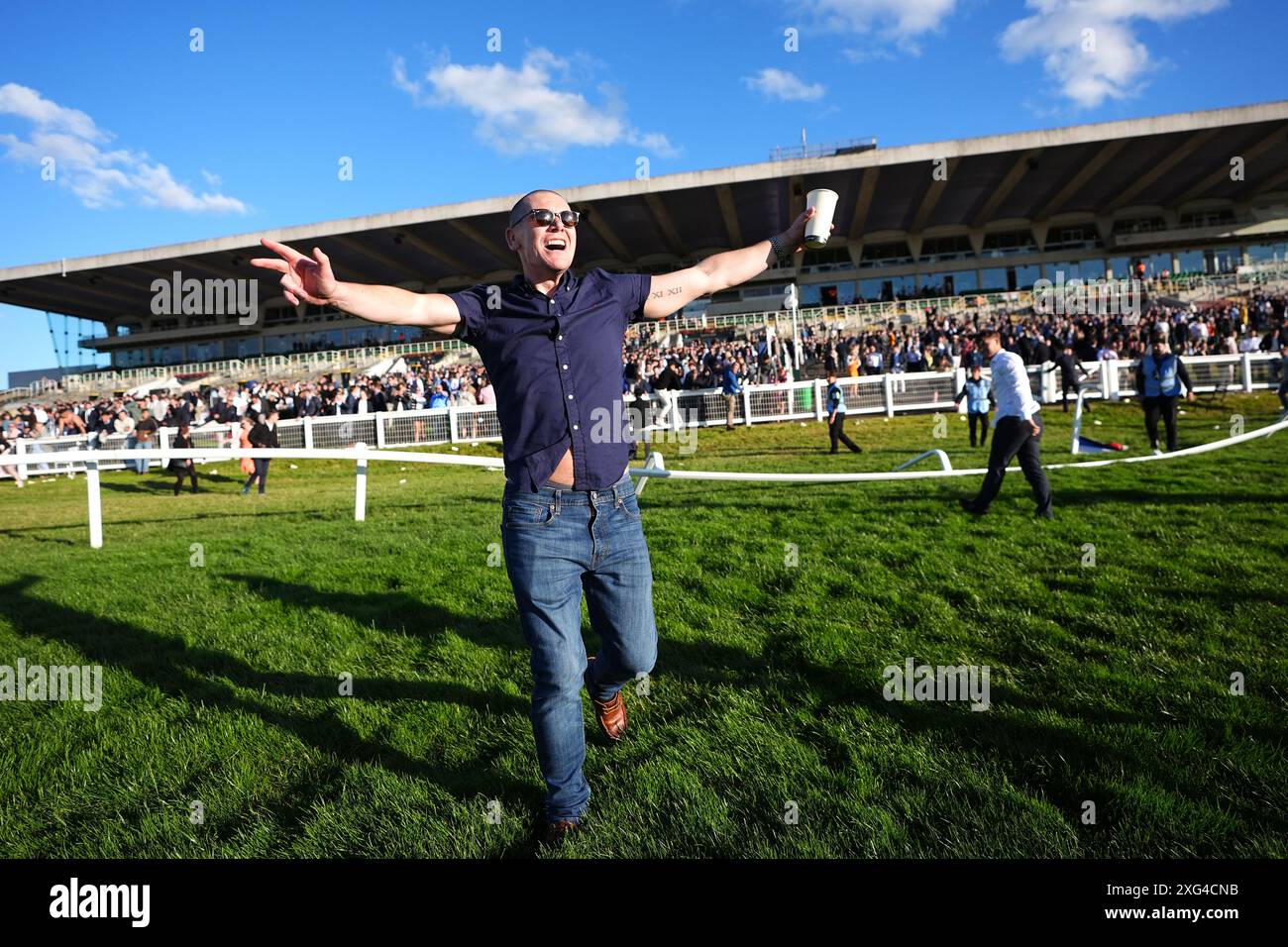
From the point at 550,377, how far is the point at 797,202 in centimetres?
4605

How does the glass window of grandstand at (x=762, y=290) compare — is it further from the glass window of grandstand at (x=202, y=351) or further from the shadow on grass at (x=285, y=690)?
the shadow on grass at (x=285, y=690)

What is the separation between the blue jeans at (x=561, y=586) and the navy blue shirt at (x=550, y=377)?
106mm

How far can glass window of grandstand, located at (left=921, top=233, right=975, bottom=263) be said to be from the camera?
49.7m

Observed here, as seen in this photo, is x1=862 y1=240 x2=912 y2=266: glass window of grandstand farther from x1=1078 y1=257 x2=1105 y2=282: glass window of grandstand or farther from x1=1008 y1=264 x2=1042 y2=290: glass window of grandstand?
x1=1078 y1=257 x2=1105 y2=282: glass window of grandstand

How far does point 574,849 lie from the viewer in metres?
2.24

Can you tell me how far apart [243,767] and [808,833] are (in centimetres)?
226

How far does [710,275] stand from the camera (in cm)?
286

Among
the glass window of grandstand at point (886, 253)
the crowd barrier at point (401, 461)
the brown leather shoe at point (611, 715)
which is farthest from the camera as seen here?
the glass window of grandstand at point (886, 253)

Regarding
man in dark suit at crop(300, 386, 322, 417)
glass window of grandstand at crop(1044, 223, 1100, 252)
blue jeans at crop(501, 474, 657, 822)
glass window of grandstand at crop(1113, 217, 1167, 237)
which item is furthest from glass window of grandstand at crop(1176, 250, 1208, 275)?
blue jeans at crop(501, 474, 657, 822)

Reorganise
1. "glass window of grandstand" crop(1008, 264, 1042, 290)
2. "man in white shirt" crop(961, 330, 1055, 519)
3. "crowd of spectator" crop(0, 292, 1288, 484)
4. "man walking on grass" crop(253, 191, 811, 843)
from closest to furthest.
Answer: "man walking on grass" crop(253, 191, 811, 843)
"man in white shirt" crop(961, 330, 1055, 519)
"crowd of spectator" crop(0, 292, 1288, 484)
"glass window of grandstand" crop(1008, 264, 1042, 290)

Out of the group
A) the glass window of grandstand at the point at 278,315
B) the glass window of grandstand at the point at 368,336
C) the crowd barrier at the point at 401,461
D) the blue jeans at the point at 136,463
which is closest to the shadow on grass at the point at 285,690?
the crowd barrier at the point at 401,461

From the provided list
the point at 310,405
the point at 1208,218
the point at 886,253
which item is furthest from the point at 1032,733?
the point at 1208,218

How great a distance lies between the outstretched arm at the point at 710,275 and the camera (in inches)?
111

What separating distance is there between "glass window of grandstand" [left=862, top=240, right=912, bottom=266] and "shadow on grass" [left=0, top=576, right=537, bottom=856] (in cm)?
5248
